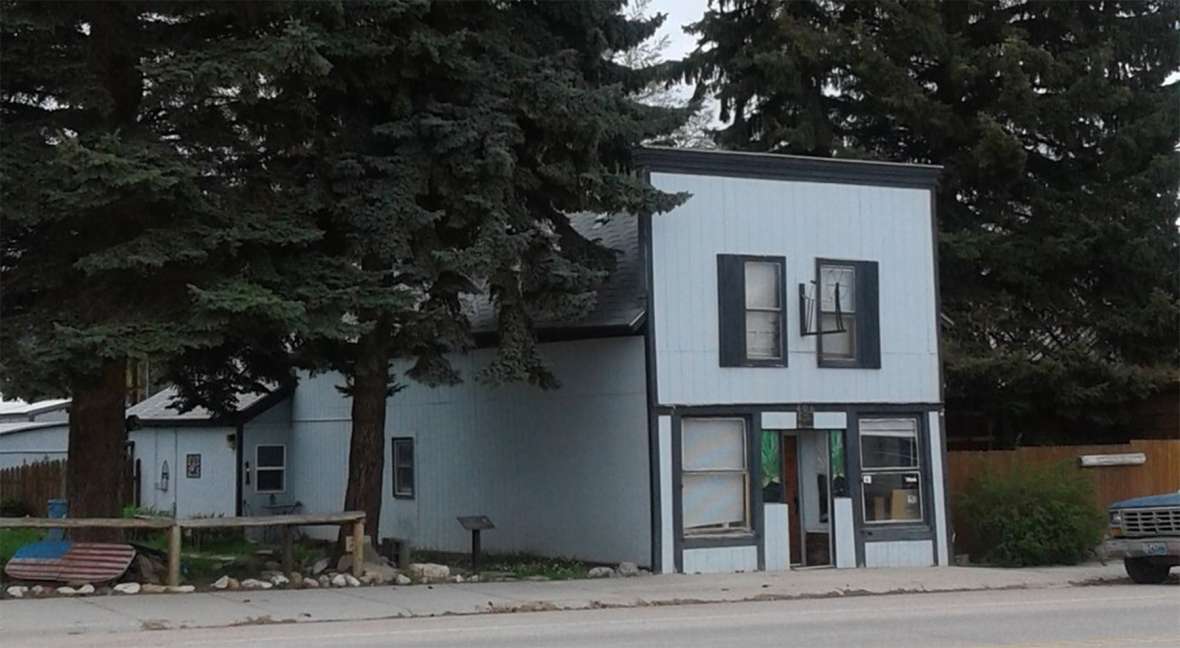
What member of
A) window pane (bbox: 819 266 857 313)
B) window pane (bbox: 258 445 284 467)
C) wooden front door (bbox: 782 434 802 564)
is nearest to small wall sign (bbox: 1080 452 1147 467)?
window pane (bbox: 819 266 857 313)

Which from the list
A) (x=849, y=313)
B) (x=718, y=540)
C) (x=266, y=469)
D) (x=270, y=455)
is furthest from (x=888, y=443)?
(x=266, y=469)

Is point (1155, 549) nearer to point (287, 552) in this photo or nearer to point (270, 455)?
point (287, 552)

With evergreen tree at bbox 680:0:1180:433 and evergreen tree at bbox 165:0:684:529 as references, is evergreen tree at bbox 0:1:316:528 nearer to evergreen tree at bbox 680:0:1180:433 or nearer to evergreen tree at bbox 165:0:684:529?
evergreen tree at bbox 165:0:684:529

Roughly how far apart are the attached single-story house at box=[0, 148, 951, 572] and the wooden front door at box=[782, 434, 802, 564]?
0.10 feet

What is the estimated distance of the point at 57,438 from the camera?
3594cm

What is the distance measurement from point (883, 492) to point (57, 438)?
21230 mm

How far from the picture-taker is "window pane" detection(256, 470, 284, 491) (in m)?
30.8

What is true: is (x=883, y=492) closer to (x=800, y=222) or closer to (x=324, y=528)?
(x=800, y=222)

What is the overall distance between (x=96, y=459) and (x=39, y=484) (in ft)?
42.0

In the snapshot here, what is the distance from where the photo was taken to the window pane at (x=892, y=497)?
78.9ft

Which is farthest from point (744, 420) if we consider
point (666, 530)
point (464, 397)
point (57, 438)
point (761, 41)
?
point (57, 438)

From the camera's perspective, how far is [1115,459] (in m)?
27.2

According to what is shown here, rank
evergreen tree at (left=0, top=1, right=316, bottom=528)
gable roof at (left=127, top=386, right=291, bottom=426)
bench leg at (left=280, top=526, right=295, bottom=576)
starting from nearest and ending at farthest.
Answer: evergreen tree at (left=0, top=1, right=316, bottom=528), bench leg at (left=280, top=526, right=295, bottom=576), gable roof at (left=127, top=386, right=291, bottom=426)

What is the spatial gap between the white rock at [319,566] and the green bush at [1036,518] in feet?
35.6
